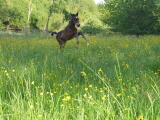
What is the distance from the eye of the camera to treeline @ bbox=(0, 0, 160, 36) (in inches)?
774

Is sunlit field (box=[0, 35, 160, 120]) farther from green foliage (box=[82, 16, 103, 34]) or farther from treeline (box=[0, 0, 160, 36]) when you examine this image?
green foliage (box=[82, 16, 103, 34])

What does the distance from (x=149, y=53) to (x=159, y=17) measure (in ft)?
46.5

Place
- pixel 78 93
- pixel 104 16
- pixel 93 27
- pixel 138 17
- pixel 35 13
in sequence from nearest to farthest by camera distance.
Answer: pixel 78 93, pixel 138 17, pixel 104 16, pixel 93 27, pixel 35 13

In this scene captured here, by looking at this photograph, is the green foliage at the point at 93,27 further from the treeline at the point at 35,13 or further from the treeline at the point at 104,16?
the treeline at the point at 35,13

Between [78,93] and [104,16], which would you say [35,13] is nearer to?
[104,16]

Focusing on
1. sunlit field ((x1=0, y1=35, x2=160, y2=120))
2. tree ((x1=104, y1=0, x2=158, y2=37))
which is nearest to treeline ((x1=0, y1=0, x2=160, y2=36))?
tree ((x1=104, y1=0, x2=158, y2=37))

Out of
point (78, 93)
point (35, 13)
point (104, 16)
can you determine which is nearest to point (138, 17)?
point (104, 16)

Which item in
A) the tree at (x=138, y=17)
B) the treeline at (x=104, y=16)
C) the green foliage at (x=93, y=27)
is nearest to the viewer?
the tree at (x=138, y=17)

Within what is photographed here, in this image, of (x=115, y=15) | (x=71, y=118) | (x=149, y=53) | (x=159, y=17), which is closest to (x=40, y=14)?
(x=115, y=15)

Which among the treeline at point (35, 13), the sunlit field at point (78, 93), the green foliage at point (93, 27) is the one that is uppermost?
the treeline at point (35, 13)

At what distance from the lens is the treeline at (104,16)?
774 inches

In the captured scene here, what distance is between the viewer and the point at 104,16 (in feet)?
108

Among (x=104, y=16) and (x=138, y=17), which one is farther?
(x=104, y=16)

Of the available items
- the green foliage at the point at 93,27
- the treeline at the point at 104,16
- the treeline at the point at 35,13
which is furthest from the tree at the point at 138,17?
the treeline at the point at 35,13
